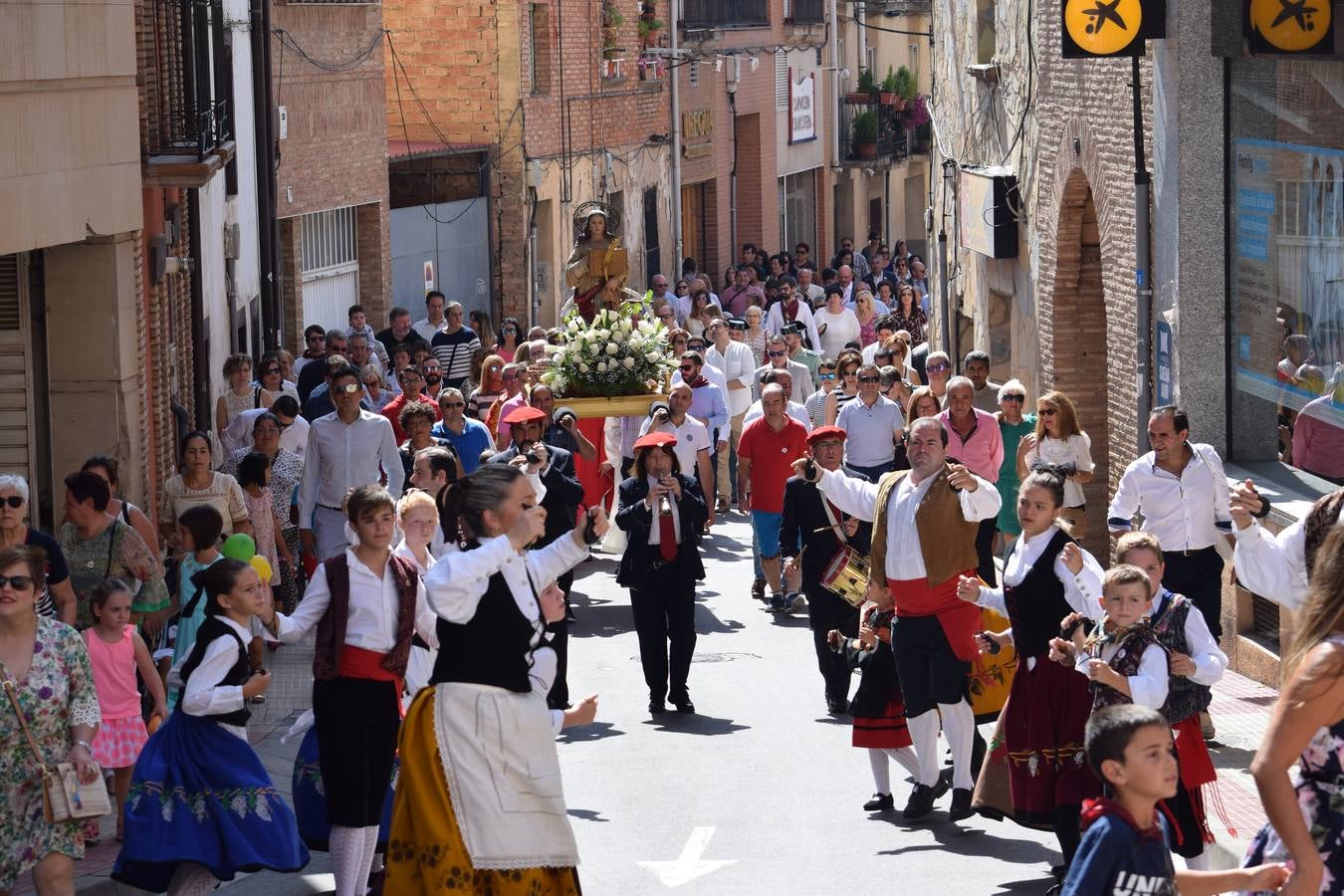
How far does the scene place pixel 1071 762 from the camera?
8.84 m

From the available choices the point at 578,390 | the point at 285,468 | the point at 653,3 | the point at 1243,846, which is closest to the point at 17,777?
the point at 1243,846

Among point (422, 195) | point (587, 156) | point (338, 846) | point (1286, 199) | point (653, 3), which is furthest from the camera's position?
point (653, 3)

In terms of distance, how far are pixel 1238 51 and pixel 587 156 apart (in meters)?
21.2

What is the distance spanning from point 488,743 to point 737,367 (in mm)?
14171

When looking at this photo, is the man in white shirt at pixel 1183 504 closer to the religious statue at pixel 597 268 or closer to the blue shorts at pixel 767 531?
the blue shorts at pixel 767 531

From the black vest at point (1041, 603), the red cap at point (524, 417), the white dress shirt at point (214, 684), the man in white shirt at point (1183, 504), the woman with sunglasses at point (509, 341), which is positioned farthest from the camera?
the woman with sunglasses at point (509, 341)

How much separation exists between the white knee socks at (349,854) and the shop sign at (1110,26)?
8.31m

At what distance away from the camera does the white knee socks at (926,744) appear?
10391 millimetres

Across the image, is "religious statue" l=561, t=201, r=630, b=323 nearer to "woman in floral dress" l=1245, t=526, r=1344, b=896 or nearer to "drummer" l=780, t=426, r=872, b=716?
"drummer" l=780, t=426, r=872, b=716

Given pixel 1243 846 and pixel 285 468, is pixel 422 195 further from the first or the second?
pixel 1243 846

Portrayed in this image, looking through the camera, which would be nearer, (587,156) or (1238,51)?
(1238,51)

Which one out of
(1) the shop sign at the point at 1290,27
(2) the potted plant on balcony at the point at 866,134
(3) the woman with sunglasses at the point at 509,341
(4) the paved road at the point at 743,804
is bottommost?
(4) the paved road at the point at 743,804

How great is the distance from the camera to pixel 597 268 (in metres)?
21.7

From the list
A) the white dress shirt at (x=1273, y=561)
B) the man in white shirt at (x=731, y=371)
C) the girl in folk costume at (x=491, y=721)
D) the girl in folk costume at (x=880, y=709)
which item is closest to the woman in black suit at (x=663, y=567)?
the girl in folk costume at (x=880, y=709)
